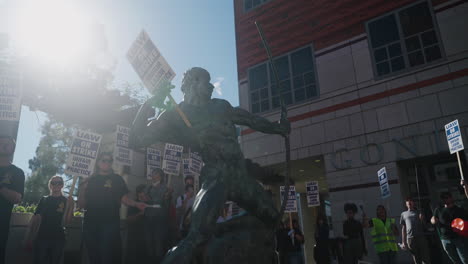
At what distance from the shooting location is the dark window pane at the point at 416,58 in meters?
10.7

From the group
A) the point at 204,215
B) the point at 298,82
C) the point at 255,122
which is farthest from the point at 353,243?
the point at 298,82

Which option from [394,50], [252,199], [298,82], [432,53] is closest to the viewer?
[252,199]

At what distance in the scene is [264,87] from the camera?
14.0m

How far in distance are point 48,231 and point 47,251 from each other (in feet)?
0.96

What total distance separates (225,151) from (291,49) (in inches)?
432

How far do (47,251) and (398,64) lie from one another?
10.8 metres

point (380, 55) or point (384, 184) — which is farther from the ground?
point (380, 55)

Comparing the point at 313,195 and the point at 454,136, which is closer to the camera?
the point at 454,136

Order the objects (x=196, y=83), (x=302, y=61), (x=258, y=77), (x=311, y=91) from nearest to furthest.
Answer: (x=196, y=83) < (x=311, y=91) < (x=302, y=61) < (x=258, y=77)

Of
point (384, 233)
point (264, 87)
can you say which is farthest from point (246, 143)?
point (384, 233)

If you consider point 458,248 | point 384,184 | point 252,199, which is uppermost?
point 384,184

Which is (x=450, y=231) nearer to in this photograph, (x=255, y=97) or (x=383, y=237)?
(x=383, y=237)

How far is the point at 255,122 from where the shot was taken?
397cm

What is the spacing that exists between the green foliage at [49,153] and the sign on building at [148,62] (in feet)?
84.2
